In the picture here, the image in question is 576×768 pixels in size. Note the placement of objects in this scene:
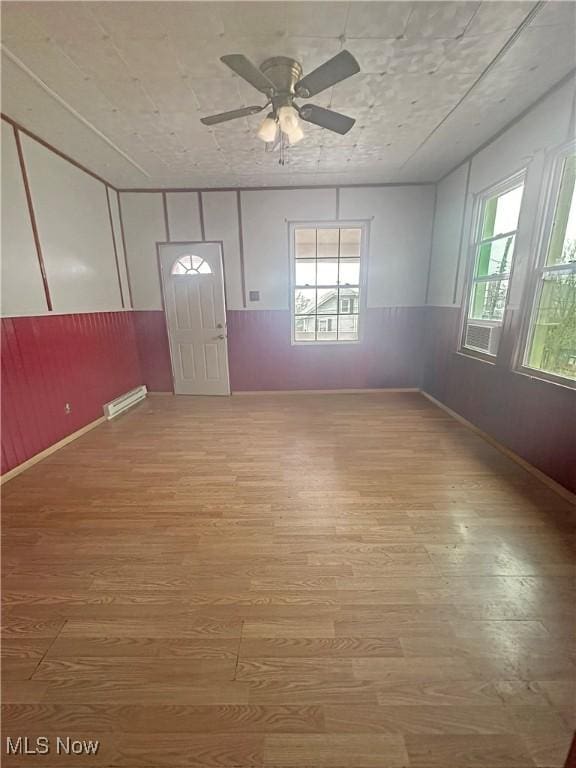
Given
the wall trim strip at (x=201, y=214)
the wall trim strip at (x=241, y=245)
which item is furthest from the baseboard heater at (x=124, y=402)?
the wall trim strip at (x=201, y=214)

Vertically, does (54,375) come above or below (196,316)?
below

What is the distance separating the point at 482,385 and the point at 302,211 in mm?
3227

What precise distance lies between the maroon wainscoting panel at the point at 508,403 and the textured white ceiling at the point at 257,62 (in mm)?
2037

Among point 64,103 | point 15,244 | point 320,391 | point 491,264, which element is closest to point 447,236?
point 491,264

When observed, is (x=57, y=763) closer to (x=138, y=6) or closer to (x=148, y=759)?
(x=148, y=759)

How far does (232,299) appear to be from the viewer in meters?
4.41

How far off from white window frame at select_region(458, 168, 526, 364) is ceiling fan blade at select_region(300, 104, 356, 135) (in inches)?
67.7

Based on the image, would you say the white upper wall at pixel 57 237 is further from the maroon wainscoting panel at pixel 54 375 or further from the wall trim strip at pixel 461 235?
the wall trim strip at pixel 461 235

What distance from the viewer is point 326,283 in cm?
439

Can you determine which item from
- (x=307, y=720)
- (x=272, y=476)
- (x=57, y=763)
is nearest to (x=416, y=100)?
(x=272, y=476)

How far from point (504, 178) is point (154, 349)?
15.5ft

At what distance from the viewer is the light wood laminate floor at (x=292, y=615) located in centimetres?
97

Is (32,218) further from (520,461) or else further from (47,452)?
(520,461)

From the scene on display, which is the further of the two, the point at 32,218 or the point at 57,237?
the point at 57,237
